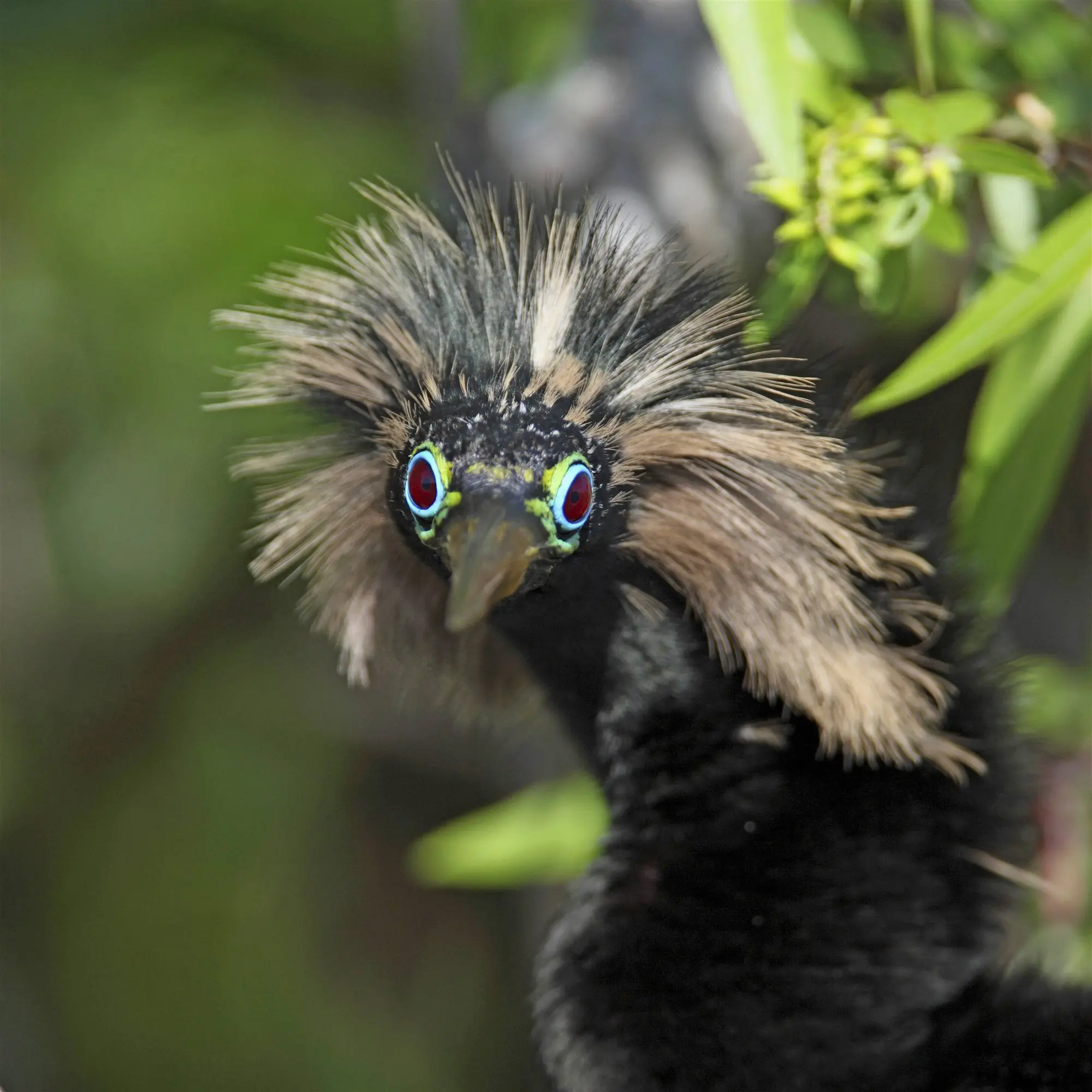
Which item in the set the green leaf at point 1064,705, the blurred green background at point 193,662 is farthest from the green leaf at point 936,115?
the blurred green background at point 193,662

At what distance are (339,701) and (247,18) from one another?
3.95ft

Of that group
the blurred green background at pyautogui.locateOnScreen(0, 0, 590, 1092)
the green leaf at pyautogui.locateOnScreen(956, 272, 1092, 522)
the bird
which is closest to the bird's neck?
the bird

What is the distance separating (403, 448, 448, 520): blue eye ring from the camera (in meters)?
0.90

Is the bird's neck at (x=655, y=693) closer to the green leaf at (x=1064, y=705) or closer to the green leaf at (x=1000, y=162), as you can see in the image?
the green leaf at (x=1000, y=162)

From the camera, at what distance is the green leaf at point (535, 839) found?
5.40 ft

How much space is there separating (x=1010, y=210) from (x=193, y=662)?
6.33ft

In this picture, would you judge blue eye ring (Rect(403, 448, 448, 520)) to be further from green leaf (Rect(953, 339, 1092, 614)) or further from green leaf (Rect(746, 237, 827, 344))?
green leaf (Rect(953, 339, 1092, 614))

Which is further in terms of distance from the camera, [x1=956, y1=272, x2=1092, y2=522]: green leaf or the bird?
[x1=956, y1=272, x2=1092, y2=522]: green leaf

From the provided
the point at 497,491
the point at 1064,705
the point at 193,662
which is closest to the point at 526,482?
the point at 497,491

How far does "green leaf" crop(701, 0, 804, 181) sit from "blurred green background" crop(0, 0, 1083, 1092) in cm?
91

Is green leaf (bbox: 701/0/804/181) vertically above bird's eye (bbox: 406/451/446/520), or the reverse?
green leaf (bbox: 701/0/804/181)

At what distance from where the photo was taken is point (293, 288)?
1053 millimetres

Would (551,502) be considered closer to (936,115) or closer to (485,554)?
(485,554)

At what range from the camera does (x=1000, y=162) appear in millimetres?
995
